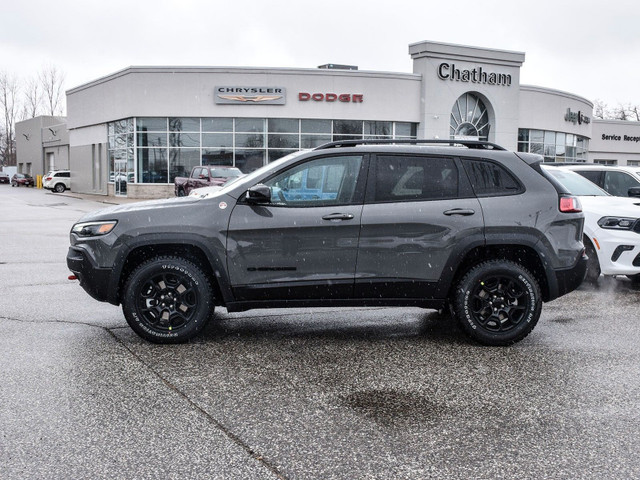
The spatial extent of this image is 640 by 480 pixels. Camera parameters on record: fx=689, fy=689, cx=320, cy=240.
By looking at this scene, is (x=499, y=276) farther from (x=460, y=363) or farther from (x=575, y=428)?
(x=575, y=428)

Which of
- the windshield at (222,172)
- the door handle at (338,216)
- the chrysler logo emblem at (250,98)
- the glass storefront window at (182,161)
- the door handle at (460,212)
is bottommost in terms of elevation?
the door handle at (338,216)

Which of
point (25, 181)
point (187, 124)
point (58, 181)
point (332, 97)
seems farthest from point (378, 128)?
point (25, 181)

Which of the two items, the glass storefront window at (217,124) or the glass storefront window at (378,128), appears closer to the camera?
the glass storefront window at (217,124)

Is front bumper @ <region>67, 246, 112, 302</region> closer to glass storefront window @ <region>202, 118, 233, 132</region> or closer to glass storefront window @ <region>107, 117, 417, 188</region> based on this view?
glass storefront window @ <region>107, 117, 417, 188</region>

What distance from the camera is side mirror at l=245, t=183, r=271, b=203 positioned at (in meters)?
5.94

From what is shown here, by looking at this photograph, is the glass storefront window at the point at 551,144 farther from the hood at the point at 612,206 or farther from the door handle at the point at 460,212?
the door handle at the point at 460,212

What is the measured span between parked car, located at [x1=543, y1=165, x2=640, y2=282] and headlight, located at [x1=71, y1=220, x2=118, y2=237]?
6.27 m

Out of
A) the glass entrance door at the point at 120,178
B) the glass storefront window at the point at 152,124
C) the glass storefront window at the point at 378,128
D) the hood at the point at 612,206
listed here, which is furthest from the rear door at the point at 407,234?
the glass entrance door at the point at 120,178

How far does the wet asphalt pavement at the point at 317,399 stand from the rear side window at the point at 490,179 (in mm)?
1418

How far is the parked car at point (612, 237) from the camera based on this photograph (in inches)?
358

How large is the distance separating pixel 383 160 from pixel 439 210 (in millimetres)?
686

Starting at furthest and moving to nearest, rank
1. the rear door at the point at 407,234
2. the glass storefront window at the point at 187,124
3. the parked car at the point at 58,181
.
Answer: the parked car at the point at 58,181 < the glass storefront window at the point at 187,124 < the rear door at the point at 407,234

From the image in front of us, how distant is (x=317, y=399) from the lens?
470cm

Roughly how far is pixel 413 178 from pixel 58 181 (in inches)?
2038
